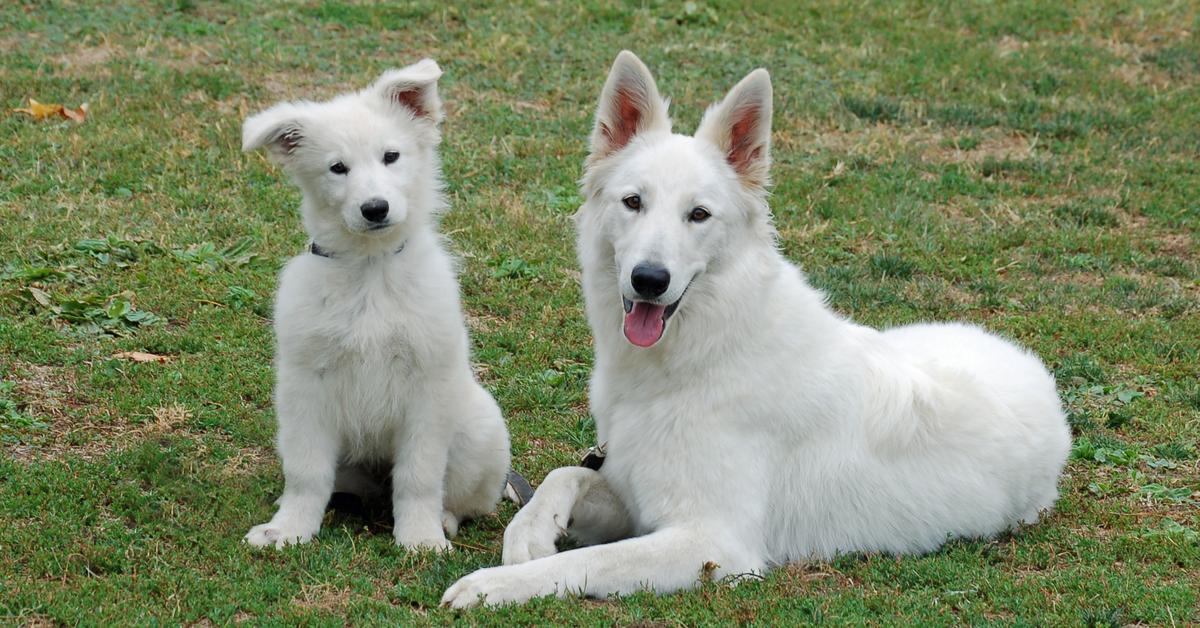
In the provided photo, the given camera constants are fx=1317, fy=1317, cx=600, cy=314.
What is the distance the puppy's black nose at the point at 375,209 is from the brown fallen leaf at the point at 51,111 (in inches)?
253

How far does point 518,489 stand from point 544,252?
3296 millimetres

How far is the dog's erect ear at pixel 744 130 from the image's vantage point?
5.05 metres

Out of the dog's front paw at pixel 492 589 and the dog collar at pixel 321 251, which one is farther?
the dog collar at pixel 321 251

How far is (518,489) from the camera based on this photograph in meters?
5.93

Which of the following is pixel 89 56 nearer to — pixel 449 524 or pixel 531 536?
pixel 449 524

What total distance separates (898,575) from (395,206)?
2.40 metres

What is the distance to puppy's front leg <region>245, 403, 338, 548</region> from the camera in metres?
5.14

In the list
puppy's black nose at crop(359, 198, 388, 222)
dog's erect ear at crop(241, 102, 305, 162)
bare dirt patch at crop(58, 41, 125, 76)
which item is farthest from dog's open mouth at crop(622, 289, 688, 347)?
bare dirt patch at crop(58, 41, 125, 76)

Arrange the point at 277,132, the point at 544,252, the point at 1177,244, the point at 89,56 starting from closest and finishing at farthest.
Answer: the point at 277,132, the point at 544,252, the point at 1177,244, the point at 89,56

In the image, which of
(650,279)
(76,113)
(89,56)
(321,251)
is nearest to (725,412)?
(650,279)

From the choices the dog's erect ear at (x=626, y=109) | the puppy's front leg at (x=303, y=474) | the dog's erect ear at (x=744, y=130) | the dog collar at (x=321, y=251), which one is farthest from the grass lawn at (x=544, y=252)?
the dog's erect ear at (x=626, y=109)

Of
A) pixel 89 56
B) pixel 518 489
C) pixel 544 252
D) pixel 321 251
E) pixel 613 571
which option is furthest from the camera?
pixel 89 56

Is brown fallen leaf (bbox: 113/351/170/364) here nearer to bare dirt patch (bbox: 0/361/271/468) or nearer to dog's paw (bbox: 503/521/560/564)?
bare dirt patch (bbox: 0/361/271/468)

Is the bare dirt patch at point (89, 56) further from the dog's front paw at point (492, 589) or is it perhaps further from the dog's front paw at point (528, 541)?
the dog's front paw at point (492, 589)
